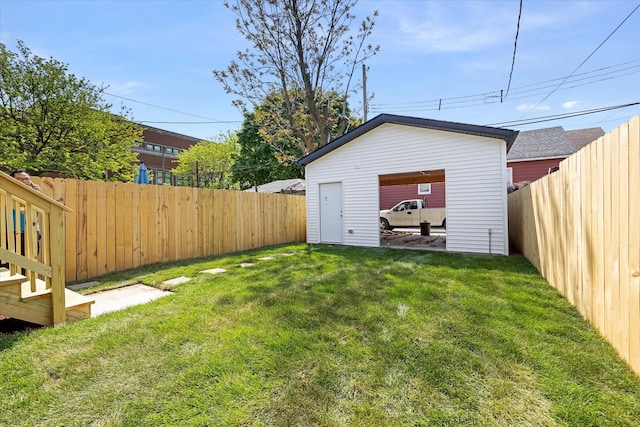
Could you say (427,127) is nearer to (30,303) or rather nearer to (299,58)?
(299,58)

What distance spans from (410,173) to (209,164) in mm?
18578

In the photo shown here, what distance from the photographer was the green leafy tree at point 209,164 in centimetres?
2241

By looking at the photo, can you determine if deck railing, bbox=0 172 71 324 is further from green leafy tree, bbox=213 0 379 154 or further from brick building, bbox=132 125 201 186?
brick building, bbox=132 125 201 186

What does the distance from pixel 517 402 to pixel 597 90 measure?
15101 mm

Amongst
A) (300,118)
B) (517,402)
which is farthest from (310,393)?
(300,118)

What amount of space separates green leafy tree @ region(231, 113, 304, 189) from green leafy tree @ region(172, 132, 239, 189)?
137 centimetres

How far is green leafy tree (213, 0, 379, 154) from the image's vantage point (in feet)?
35.7

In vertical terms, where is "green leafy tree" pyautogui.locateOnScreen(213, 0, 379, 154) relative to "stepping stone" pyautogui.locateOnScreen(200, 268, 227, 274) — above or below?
above

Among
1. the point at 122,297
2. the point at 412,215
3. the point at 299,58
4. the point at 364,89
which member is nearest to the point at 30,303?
the point at 122,297

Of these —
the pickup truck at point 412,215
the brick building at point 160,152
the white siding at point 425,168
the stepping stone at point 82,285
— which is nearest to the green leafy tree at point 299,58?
the white siding at point 425,168

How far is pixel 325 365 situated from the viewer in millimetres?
2057

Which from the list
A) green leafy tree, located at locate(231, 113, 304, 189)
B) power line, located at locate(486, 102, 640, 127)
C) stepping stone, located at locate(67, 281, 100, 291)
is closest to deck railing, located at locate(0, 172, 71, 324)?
stepping stone, located at locate(67, 281, 100, 291)

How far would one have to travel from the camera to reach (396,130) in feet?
25.8

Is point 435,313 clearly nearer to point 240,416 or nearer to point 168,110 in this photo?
point 240,416
